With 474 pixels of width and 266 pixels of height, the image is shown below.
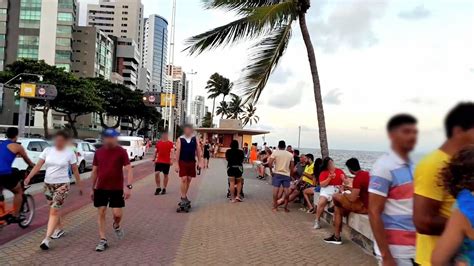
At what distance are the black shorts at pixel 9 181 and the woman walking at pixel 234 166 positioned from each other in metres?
5.63

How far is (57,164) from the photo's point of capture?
21.9 ft

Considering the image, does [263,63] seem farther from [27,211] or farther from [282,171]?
[27,211]

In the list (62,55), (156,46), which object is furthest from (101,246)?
(156,46)

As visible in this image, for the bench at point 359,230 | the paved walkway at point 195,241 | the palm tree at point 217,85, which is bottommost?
the paved walkway at point 195,241

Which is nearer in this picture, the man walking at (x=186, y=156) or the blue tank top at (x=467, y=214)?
the blue tank top at (x=467, y=214)

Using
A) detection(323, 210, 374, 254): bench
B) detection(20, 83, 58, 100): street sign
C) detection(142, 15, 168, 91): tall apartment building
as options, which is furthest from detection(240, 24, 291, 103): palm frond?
detection(142, 15, 168, 91): tall apartment building

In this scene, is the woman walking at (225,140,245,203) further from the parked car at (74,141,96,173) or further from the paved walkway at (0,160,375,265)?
the parked car at (74,141,96,173)

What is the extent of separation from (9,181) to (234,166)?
5816mm

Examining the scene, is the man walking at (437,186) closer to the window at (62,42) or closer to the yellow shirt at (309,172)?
the yellow shirt at (309,172)

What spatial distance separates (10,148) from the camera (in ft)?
24.1

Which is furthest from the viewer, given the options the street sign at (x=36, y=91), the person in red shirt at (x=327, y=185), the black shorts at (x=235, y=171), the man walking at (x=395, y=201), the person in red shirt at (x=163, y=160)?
the street sign at (x=36, y=91)

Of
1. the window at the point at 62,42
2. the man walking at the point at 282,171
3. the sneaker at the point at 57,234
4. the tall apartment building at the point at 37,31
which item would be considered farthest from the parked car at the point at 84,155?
the window at the point at 62,42

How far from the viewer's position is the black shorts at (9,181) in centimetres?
726

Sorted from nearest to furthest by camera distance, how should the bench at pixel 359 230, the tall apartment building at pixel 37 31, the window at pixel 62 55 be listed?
the bench at pixel 359 230 → the tall apartment building at pixel 37 31 → the window at pixel 62 55
